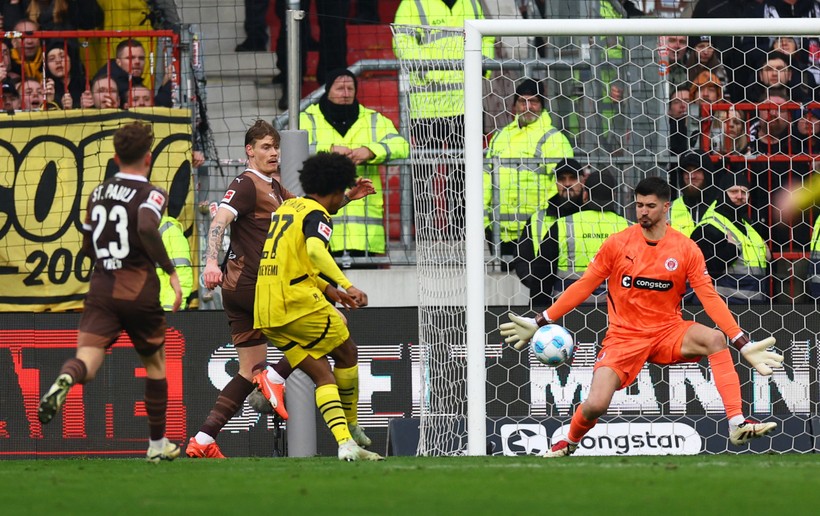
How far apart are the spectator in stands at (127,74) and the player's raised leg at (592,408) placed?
4956mm

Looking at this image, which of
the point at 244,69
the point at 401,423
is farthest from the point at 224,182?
the point at 401,423

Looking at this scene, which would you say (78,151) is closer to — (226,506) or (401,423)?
(401,423)

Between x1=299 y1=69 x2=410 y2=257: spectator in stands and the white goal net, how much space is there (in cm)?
96

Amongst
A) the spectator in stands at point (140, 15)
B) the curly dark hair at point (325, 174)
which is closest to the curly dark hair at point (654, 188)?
the curly dark hair at point (325, 174)

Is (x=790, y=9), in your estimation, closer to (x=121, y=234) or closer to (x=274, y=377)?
(x=274, y=377)

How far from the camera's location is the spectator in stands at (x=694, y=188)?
33.8ft

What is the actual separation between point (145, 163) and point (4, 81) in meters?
5.26

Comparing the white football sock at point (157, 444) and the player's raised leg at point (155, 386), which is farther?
the white football sock at point (157, 444)

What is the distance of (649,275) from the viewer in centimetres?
827

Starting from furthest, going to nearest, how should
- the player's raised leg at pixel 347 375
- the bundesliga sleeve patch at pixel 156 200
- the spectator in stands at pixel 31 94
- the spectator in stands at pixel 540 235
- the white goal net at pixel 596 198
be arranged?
1. the spectator in stands at pixel 31 94
2. the spectator in stands at pixel 540 235
3. the white goal net at pixel 596 198
4. the player's raised leg at pixel 347 375
5. the bundesliga sleeve patch at pixel 156 200

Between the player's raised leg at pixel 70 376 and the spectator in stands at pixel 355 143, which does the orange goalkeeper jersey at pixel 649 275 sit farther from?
the player's raised leg at pixel 70 376

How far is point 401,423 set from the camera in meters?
9.45

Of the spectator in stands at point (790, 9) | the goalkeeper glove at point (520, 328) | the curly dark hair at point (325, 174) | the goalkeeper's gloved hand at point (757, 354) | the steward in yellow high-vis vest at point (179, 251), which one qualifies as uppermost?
the spectator in stands at point (790, 9)

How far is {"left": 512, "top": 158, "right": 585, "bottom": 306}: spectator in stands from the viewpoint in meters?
9.95
